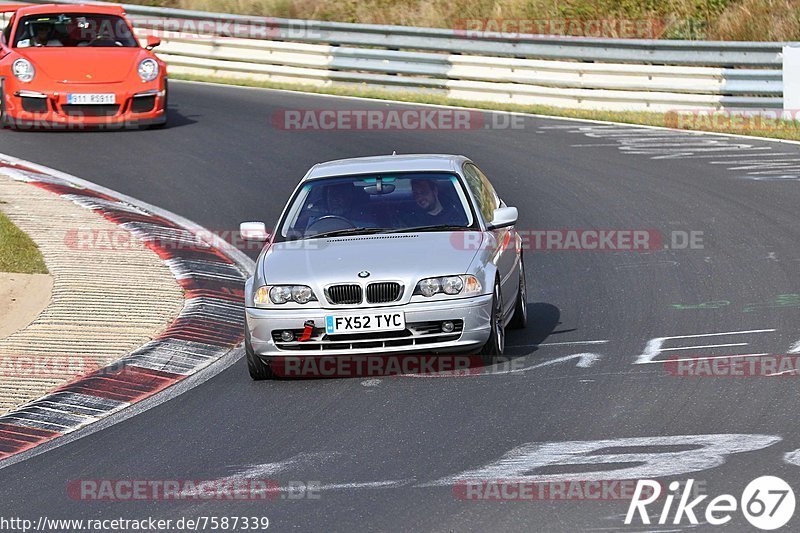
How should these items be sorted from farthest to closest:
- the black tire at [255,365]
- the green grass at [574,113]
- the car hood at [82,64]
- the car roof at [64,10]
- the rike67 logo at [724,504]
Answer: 1. the car roof at [64,10]
2. the green grass at [574,113]
3. the car hood at [82,64]
4. the black tire at [255,365]
5. the rike67 logo at [724,504]

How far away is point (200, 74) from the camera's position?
26781mm

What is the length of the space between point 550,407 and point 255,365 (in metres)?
2.15

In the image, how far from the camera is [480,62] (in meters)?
23.4

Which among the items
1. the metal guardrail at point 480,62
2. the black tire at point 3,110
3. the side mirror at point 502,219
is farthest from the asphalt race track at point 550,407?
the metal guardrail at point 480,62

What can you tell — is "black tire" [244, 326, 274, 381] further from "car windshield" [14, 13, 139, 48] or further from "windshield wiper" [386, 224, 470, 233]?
"car windshield" [14, 13, 139, 48]

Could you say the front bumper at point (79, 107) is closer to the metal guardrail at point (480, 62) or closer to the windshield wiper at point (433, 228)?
the metal guardrail at point (480, 62)

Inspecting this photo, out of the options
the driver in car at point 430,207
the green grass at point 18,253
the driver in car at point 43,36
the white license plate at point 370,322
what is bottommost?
the green grass at point 18,253

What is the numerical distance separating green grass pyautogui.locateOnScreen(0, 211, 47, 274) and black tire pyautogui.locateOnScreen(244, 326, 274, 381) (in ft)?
11.6

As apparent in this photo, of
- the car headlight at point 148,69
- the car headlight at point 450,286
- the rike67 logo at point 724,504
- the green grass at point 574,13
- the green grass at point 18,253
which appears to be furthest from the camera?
the green grass at point 574,13

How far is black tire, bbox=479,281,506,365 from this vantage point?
941cm

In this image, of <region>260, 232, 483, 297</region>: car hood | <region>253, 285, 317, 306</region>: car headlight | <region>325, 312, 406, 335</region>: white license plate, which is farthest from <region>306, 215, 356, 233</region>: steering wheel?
<region>325, 312, 406, 335</region>: white license plate

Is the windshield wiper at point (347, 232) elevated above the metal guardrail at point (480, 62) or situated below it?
above

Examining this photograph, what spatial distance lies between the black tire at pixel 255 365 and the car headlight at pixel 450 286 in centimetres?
112

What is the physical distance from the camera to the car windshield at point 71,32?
20.3m
